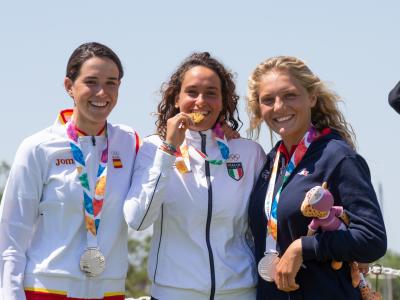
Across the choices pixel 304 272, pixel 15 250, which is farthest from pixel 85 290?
pixel 304 272

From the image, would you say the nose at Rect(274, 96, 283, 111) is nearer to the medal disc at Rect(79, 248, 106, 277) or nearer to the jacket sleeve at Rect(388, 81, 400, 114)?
the jacket sleeve at Rect(388, 81, 400, 114)

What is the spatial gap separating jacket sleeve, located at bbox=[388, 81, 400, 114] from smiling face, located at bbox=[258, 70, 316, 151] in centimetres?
74

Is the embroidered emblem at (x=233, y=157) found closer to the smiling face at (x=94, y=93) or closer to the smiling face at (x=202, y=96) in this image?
the smiling face at (x=202, y=96)

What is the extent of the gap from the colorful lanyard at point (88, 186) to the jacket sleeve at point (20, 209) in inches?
10.1

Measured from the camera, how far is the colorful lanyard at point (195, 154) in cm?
→ 645

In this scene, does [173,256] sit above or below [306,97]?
below

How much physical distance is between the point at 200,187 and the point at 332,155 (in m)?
0.91

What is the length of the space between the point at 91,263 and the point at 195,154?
1064mm

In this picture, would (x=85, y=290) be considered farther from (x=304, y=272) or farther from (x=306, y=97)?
(x=306, y=97)

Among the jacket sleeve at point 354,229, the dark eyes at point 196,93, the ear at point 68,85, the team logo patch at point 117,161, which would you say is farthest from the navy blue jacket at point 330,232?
the ear at point 68,85

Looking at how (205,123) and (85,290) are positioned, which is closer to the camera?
(85,290)

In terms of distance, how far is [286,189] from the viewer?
6152 millimetres

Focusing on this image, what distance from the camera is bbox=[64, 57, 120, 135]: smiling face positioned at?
619 centimetres

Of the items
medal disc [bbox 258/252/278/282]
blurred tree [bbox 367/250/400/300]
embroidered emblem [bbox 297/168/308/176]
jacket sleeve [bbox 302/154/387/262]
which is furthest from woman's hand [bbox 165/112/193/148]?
blurred tree [bbox 367/250/400/300]
